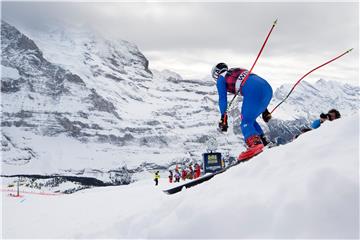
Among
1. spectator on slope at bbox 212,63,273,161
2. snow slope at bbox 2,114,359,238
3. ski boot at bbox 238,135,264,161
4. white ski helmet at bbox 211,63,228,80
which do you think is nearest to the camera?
snow slope at bbox 2,114,359,238

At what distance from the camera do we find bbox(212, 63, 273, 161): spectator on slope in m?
6.87

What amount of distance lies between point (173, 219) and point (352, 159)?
1783mm

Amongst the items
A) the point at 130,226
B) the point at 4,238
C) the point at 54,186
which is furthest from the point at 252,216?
the point at 54,186

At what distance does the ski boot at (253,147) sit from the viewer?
669cm

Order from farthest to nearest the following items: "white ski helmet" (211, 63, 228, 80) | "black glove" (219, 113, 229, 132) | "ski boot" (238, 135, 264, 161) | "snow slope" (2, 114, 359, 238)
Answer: "white ski helmet" (211, 63, 228, 80)
"black glove" (219, 113, 229, 132)
"ski boot" (238, 135, 264, 161)
"snow slope" (2, 114, 359, 238)

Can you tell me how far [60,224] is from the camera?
6.82 metres

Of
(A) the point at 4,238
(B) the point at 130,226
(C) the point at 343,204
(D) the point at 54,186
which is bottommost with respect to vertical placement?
(D) the point at 54,186

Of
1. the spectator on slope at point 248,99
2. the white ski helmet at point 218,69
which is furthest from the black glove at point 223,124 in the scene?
the white ski helmet at point 218,69

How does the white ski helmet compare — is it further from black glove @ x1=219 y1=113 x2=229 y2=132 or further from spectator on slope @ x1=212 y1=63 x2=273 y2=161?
black glove @ x1=219 y1=113 x2=229 y2=132

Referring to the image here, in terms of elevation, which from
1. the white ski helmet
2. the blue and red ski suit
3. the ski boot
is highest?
the white ski helmet

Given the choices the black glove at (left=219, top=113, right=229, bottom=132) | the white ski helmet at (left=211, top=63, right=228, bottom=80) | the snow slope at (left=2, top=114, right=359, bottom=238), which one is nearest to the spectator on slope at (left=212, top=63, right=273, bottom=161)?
the black glove at (left=219, top=113, right=229, bottom=132)

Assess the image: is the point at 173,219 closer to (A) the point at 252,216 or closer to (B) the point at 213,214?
(B) the point at 213,214

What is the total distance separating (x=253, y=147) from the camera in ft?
22.3

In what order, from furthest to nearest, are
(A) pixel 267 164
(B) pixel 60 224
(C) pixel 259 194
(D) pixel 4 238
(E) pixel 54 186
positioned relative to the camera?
(E) pixel 54 186 → (B) pixel 60 224 → (D) pixel 4 238 → (A) pixel 267 164 → (C) pixel 259 194
